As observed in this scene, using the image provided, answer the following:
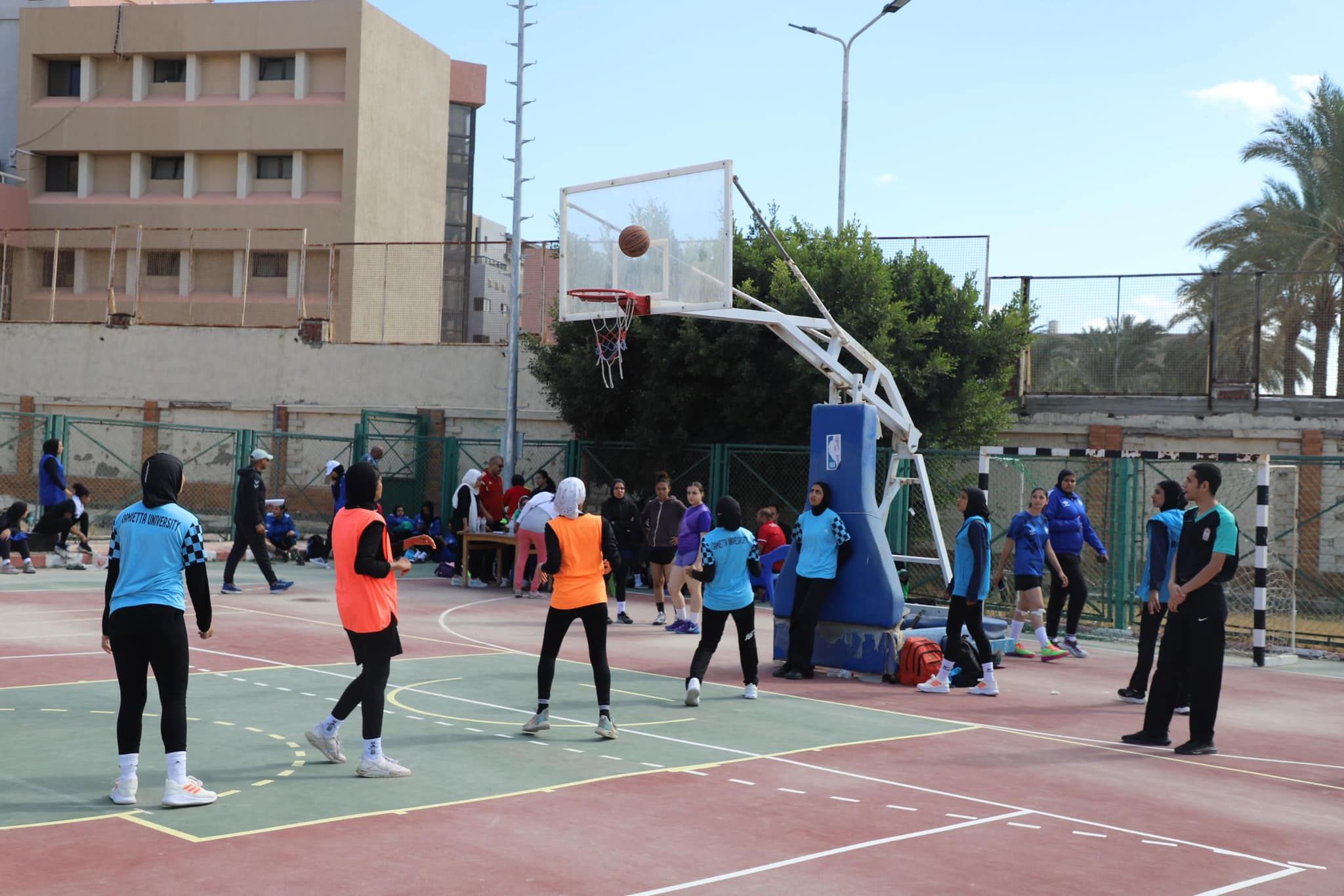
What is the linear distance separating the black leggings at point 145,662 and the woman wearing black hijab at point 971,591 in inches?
282

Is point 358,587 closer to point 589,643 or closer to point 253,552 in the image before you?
point 589,643

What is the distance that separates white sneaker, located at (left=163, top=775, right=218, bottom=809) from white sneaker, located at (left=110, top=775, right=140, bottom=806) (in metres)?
0.16

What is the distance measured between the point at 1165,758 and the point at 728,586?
12.0ft

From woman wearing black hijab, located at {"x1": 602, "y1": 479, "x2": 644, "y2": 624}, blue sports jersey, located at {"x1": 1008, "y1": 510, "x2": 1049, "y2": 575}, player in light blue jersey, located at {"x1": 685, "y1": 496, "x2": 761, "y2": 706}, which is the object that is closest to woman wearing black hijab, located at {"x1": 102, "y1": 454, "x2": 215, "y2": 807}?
player in light blue jersey, located at {"x1": 685, "y1": 496, "x2": 761, "y2": 706}

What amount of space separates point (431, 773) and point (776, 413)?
16.1 meters

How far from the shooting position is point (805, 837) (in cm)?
702

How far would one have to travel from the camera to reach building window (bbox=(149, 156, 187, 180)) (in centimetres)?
4578

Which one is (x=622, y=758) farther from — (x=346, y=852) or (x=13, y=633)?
(x=13, y=633)

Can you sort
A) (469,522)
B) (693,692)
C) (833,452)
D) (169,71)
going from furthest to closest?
(169,71)
(469,522)
(833,452)
(693,692)

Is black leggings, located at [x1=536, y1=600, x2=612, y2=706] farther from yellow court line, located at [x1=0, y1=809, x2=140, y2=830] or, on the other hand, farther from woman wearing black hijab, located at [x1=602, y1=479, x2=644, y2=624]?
woman wearing black hijab, located at [x1=602, y1=479, x2=644, y2=624]

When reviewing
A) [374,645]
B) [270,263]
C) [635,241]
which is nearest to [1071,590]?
[635,241]

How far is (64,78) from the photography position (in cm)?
4597

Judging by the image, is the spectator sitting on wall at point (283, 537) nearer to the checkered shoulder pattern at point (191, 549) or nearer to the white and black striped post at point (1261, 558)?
the white and black striped post at point (1261, 558)

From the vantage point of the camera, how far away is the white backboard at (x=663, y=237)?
15164mm
